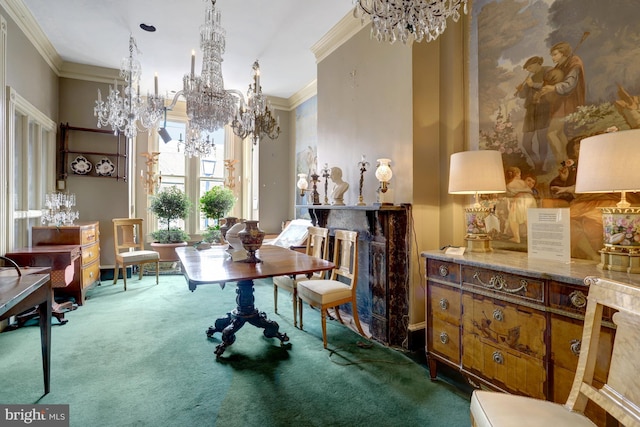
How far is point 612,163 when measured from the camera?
154 centimetres

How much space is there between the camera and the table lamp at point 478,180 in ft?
7.32

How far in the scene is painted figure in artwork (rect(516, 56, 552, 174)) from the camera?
225 centimetres

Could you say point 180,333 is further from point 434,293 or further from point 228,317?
point 434,293

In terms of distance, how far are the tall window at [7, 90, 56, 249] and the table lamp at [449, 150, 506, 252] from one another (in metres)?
4.46

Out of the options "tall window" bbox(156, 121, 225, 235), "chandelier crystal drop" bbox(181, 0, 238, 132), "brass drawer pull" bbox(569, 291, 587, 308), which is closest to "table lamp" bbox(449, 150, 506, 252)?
"brass drawer pull" bbox(569, 291, 587, 308)

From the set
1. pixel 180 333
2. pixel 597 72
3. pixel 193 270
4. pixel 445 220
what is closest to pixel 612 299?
pixel 597 72

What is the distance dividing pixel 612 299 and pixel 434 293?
1211 millimetres

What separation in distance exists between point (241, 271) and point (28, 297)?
1.23 m

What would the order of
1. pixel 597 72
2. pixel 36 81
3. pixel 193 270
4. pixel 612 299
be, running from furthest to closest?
pixel 36 81 < pixel 193 270 < pixel 597 72 < pixel 612 299

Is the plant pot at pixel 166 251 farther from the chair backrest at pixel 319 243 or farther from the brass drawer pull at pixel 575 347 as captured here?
the brass drawer pull at pixel 575 347

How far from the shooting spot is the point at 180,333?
3.12 m

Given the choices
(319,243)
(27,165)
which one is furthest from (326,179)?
(27,165)

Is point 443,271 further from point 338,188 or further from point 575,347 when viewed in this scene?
point 338,188

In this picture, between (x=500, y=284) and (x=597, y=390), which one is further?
(x=500, y=284)
